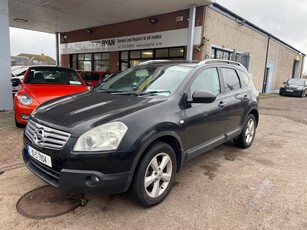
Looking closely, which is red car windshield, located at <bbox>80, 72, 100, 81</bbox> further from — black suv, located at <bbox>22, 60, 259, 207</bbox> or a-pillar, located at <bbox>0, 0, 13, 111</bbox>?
black suv, located at <bbox>22, 60, 259, 207</bbox>

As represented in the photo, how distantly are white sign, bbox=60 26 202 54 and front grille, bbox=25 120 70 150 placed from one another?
33.1 feet

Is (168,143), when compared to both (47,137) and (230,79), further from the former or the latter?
(230,79)

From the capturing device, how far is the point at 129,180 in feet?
8.20

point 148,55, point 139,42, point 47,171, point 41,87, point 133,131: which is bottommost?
point 47,171

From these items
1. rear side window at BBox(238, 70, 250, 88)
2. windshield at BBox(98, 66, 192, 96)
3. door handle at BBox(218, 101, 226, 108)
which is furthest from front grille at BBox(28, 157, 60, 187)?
rear side window at BBox(238, 70, 250, 88)

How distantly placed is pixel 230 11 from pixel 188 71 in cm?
1098

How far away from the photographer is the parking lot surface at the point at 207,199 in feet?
8.36

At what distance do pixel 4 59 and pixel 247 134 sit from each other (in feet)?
25.0

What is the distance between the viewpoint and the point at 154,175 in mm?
2805

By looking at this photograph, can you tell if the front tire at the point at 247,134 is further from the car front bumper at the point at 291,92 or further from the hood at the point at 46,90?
the car front bumper at the point at 291,92

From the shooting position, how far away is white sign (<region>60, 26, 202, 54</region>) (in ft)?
39.5

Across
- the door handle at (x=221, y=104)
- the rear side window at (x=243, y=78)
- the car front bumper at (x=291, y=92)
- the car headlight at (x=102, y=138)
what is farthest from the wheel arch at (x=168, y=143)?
the car front bumper at (x=291, y=92)

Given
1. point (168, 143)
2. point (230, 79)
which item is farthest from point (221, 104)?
point (168, 143)

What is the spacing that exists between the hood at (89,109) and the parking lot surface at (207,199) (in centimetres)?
100
